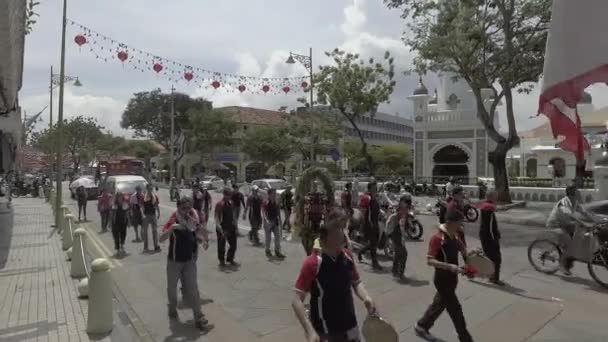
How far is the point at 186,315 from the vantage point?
7.12 metres

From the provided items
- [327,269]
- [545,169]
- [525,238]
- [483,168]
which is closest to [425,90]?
[483,168]

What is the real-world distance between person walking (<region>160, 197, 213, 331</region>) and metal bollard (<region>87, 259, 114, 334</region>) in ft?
2.53

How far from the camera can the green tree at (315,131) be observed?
40.4m

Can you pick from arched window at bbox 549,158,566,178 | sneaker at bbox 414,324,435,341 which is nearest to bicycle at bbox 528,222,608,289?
sneaker at bbox 414,324,435,341

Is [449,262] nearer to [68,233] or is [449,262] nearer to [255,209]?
[255,209]

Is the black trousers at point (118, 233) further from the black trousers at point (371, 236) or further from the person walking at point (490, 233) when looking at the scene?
→ the person walking at point (490, 233)

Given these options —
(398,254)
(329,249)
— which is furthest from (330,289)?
(398,254)

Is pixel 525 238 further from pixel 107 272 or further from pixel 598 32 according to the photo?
pixel 598 32

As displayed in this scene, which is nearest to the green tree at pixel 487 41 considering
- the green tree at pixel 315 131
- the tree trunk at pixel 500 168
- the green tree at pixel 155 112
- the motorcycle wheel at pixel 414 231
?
the tree trunk at pixel 500 168

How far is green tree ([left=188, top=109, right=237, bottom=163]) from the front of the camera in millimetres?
55000

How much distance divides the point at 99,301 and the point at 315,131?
114 ft

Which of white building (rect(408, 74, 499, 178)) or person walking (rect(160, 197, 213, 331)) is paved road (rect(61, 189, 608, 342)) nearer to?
person walking (rect(160, 197, 213, 331))

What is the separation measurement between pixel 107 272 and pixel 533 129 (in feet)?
168

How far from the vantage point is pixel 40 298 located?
821 cm
